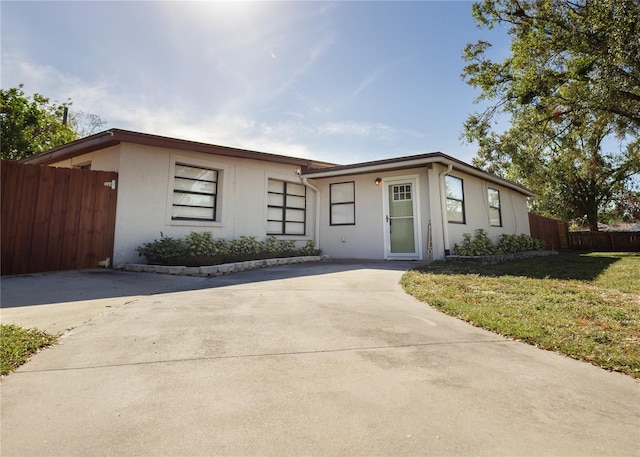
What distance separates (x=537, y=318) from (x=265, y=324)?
2.85 metres

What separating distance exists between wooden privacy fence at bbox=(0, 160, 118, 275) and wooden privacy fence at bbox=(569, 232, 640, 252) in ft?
77.8

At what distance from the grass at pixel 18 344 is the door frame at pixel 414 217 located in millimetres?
8351

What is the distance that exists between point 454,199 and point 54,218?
10267 millimetres

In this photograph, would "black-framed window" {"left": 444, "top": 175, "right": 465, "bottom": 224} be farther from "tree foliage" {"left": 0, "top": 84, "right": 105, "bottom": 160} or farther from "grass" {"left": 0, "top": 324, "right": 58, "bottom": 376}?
"tree foliage" {"left": 0, "top": 84, "right": 105, "bottom": 160}

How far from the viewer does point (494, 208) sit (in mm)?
12438

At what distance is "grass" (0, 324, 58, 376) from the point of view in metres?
2.08

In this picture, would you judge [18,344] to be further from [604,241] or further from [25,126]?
[604,241]

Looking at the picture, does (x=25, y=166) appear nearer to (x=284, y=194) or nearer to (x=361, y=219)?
→ (x=284, y=194)

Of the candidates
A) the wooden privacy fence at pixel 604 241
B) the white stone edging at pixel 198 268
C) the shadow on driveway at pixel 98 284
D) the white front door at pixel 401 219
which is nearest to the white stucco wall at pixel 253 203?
the white front door at pixel 401 219

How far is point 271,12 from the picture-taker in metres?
7.13

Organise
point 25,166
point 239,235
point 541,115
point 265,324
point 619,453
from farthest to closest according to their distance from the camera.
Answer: point 541,115
point 239,235
point 25,166
point 265,324
point 619,453

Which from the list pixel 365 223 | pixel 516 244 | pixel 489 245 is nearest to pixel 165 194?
pixel 365 223

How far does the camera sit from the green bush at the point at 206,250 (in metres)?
6.79

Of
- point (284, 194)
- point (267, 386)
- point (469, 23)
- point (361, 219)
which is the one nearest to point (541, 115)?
point (469, 23)
